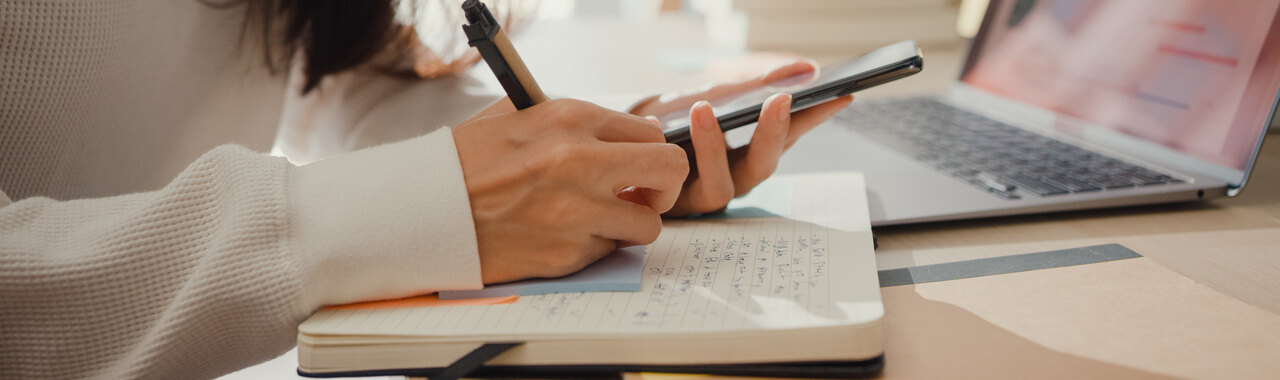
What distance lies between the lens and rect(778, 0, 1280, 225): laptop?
0.51 meters

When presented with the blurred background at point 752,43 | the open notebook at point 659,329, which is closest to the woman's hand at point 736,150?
the open notebook at point 659,329

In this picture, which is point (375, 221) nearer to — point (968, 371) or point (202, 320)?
point (202, 320)

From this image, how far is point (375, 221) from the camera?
1.12ft

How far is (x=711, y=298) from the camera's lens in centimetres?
33

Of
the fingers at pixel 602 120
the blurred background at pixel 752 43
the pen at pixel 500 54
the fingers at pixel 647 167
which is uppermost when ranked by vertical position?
the pen at pixel 500 54

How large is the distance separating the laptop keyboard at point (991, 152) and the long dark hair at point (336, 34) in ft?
1.30

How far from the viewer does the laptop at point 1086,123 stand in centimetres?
51

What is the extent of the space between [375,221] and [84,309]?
0.42 feet

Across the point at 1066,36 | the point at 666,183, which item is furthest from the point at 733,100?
the point at 1066,36

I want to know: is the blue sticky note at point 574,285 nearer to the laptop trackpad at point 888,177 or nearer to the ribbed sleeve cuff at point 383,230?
the ribbed sleeve cuff at point 383,230

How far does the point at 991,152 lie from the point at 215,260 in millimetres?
581

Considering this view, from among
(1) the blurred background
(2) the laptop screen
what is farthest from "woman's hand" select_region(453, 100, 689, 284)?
(1) the blurred background

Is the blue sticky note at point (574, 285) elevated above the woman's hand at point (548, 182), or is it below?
below

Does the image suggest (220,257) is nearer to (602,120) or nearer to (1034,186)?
(602,120)
